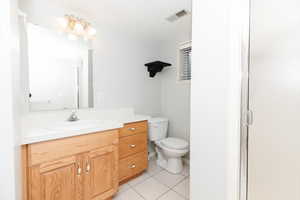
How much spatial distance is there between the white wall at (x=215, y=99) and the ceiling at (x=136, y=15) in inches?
37.1

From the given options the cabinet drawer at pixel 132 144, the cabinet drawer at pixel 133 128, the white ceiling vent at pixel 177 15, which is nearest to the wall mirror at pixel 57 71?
the cabinet drawer at pixel 133 128

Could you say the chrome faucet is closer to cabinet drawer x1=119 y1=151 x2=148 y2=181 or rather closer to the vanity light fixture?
cabinet drawer x1=119 y1=151 x2=148 y2=181

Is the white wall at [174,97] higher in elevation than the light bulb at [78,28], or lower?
lower

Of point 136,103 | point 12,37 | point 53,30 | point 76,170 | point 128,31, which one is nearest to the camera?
point 12,37

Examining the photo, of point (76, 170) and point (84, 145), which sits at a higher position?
point (84, 145)

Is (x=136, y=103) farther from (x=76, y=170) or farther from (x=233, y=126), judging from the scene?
(x=233, y=126)

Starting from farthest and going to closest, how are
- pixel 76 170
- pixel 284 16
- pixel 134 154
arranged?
pixel 134 154
pixel 76 170
pixel 284 16

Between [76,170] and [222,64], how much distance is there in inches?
54.7

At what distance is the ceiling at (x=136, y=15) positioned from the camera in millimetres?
1442

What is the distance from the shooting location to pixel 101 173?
4.17ft

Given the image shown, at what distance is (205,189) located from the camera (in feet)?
2.31

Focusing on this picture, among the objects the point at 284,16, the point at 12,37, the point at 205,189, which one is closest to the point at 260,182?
the point at 205,189

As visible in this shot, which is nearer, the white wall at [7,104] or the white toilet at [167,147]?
the white wall at [7,104]

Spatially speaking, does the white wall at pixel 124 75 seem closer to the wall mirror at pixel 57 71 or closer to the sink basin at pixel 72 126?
the wall mirror at pixel 57 71
